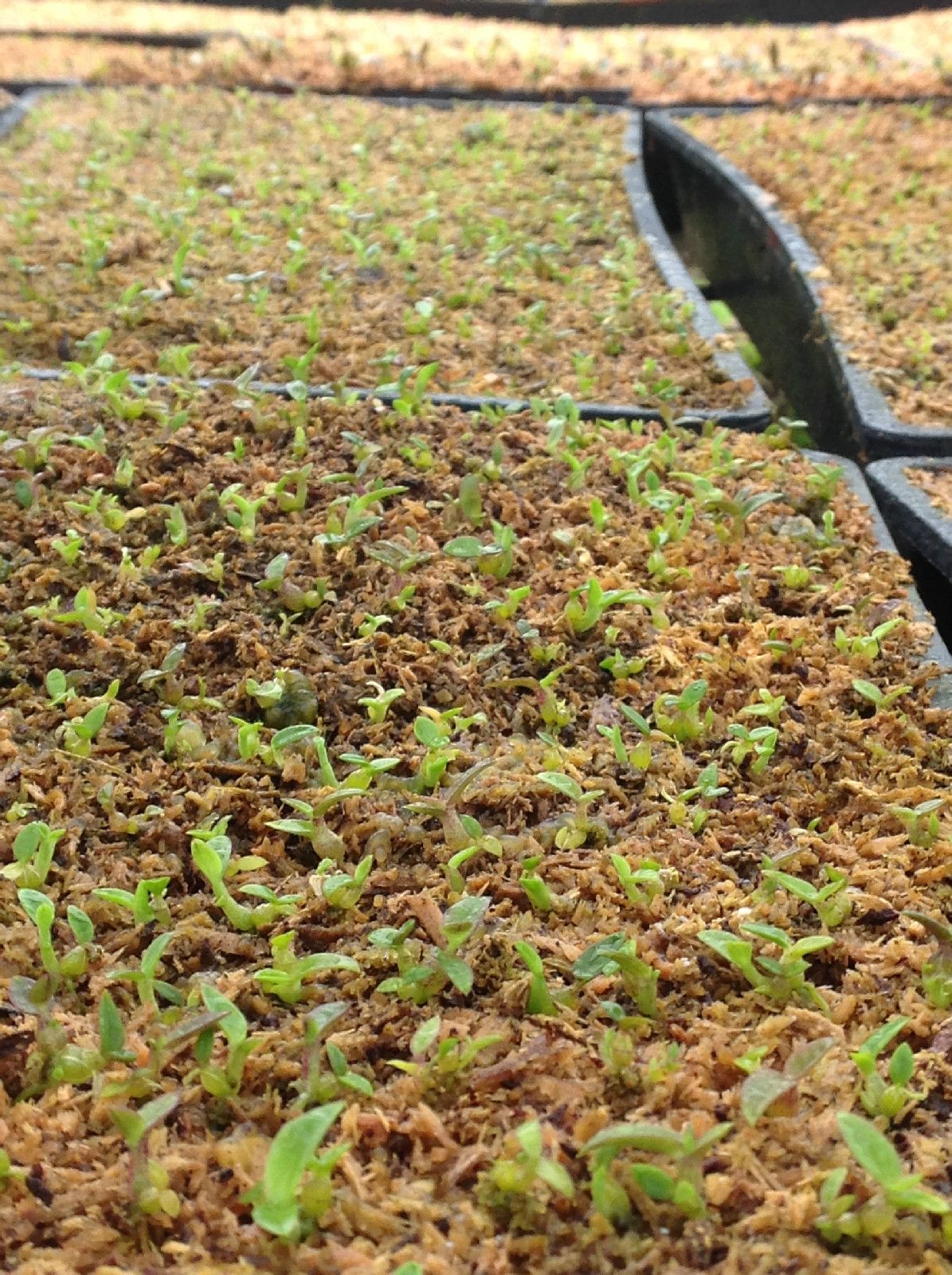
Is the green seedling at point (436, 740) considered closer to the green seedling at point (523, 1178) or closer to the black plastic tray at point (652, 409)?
the green seedling at point (523, 1178)

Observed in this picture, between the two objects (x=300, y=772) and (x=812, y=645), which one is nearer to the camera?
(x=300, y=772)

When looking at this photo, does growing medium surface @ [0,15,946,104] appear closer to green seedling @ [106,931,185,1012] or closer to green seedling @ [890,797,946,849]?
green seedling @ [890,797,946,849]

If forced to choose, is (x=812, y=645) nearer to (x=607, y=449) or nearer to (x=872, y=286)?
(x=607, y=449)

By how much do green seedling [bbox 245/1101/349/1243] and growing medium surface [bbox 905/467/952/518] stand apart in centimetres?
147

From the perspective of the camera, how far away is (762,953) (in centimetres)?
114

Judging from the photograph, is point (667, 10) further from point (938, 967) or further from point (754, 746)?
point (938, 967)

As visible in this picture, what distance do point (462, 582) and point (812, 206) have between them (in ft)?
6.84

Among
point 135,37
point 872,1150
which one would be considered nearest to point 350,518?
point 872,1150

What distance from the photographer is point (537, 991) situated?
1.06 m

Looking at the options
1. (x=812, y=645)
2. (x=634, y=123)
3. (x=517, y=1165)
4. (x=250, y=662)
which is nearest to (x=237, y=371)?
(x=250, y=662)

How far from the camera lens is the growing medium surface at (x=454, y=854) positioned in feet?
2.96

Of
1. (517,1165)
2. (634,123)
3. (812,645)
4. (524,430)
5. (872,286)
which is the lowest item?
(517,1165)

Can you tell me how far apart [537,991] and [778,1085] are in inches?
9.3

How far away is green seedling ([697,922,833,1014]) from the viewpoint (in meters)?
1.08
